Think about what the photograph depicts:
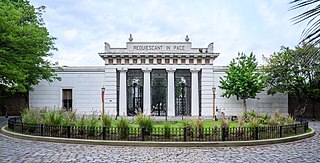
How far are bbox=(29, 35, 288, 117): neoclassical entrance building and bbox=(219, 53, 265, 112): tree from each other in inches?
106

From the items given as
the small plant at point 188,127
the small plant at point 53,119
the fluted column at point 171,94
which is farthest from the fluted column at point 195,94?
the small plant at point 53,119

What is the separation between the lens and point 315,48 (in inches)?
53.4

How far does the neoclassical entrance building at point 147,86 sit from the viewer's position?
2497 centimetres

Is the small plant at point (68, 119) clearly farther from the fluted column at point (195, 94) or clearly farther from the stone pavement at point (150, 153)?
the fluted column at point (195, 94)

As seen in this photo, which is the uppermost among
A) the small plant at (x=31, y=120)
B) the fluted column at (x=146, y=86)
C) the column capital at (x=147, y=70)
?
the column capital at (x=147, y=70)

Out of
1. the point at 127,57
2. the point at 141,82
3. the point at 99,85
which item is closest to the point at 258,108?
the point at 141,82

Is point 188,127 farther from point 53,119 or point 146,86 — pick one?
point 146,86

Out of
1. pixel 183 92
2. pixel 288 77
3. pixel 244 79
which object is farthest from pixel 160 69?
pixel 288 77

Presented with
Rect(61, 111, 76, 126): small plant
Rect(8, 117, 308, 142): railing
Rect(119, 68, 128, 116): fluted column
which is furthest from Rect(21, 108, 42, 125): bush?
Rect(119, 68, 128, 116): fluted column

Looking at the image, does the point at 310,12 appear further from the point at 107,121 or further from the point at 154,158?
the point at 107,121

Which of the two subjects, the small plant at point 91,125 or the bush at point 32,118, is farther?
the bush at point 32,118

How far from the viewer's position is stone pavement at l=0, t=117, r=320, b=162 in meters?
8.06

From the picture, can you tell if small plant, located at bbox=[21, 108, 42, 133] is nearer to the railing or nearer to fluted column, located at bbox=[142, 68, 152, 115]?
the railing

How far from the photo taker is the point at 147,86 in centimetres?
2511
